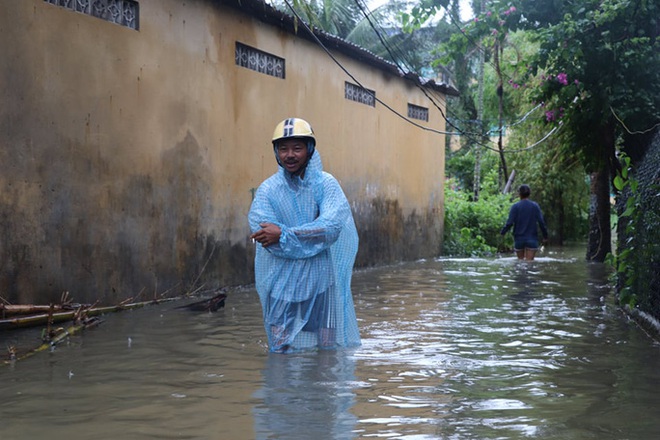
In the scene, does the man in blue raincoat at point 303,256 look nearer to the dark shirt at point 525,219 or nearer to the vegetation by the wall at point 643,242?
the vegetation by the wall at point 643,242

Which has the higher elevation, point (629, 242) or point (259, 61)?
point (259, 61)

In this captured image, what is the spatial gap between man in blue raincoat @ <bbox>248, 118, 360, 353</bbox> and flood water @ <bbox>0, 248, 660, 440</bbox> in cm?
20

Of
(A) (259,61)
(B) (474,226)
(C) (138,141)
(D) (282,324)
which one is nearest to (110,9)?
(C) (138,141)

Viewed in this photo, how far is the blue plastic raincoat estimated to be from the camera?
638 centimetres

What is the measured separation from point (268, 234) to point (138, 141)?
444cm

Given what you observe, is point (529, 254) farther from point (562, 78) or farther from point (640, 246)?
point (640, 246)

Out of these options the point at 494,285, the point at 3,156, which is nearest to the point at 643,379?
the point at 3,156

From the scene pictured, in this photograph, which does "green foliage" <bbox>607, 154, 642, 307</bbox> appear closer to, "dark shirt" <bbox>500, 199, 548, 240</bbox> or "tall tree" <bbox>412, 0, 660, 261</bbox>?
"tall tree" <bbox>412, 0, 660, 261</bbox>

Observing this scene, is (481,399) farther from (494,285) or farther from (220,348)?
(494,285)

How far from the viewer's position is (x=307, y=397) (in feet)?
17.4

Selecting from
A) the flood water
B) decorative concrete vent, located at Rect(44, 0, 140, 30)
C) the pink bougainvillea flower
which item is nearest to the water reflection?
the flood water

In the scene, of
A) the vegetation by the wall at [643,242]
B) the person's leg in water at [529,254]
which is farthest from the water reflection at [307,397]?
the person's leg in water at [529,254]

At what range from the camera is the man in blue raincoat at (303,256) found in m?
6.35

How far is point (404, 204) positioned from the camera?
756 inches
